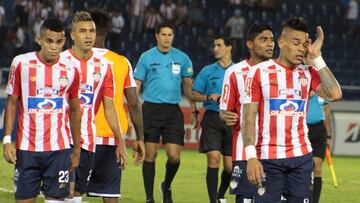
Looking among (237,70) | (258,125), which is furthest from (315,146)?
(258,125)

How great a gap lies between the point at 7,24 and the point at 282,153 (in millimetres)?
20892

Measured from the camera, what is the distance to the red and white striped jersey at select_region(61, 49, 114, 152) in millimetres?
9930

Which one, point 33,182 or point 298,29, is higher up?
point 298,29

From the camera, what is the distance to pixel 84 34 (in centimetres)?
977

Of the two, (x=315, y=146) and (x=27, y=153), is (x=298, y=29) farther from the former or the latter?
(x=315, y=146)

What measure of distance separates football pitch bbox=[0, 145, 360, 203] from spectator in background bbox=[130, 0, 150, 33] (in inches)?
345

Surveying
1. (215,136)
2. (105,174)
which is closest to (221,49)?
(215,136)

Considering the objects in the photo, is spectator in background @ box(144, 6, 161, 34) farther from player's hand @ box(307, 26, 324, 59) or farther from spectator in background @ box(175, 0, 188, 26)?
player's hand @ box(307, 26, 324, 59)

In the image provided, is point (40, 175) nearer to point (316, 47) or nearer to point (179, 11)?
point (316, 47)

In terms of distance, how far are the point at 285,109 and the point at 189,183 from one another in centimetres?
786

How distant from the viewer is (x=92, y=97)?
9.98 metres

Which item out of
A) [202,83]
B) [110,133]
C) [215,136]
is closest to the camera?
[110,133]

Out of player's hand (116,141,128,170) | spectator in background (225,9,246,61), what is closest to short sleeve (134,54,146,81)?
player's hand (116,141,128,170)

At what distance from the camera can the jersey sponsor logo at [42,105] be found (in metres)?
8.93
